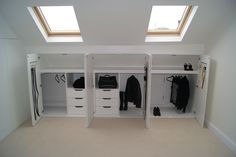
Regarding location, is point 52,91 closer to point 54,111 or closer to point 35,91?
point 54,111

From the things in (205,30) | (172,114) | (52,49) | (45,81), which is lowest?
(172,114)

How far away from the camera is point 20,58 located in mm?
2949

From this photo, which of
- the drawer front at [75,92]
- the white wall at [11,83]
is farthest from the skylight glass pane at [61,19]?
the drawer front at [75,92]

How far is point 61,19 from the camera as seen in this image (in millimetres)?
3123

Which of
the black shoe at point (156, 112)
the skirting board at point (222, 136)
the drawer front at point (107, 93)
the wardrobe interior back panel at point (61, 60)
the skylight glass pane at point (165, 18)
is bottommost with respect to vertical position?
the skirting board at point (222, 136)

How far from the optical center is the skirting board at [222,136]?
7.36 ft

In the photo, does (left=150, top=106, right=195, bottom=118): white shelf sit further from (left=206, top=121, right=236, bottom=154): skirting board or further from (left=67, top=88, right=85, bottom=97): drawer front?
(left=67, top=88, right=85, bottom=97): drawer front

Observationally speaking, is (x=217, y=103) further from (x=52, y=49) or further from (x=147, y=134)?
(x=52, y=49)

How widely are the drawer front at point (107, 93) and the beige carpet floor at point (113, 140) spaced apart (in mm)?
454

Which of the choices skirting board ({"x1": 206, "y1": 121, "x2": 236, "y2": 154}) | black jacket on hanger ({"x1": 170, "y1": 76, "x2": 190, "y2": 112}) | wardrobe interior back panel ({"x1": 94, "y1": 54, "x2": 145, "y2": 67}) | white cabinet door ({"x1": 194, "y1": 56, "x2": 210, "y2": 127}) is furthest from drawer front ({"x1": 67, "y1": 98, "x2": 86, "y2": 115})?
skirting board ({"x1": 206, "y1": 121, "x2": 236, "y2": 154})

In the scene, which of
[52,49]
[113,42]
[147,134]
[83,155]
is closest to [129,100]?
[147,134]

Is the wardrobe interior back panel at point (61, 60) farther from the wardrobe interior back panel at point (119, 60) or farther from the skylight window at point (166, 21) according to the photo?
the skylight window at point (166, 21)

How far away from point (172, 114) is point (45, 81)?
2.76 m

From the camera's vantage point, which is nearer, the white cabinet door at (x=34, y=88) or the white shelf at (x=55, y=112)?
the white cabinet door at (x=34, y=88)
